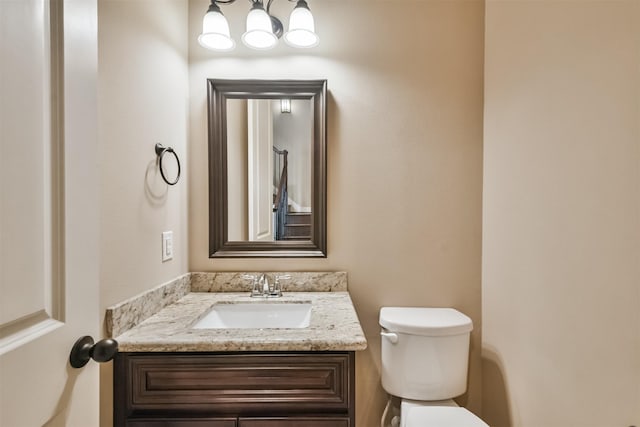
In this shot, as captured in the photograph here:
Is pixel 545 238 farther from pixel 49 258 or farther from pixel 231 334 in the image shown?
pixel 49 258

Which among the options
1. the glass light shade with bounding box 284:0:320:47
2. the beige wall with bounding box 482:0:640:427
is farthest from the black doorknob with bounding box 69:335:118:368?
the glass light shade with bounding box 284:0:320:47

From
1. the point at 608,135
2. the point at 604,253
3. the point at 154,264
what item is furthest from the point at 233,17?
the point at 604,253

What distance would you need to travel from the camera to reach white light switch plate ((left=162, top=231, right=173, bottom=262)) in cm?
139

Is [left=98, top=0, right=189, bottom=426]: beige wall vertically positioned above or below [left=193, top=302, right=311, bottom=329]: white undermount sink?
above

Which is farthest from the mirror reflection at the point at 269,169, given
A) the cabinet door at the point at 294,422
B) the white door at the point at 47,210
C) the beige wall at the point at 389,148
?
the white door at the point at 47,210

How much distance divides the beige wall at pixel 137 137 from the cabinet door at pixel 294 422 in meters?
0.42

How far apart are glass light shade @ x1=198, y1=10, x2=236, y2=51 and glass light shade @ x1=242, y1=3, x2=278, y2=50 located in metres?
0.08

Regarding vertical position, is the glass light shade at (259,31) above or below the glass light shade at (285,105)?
above

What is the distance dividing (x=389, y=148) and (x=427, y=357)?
0.94m

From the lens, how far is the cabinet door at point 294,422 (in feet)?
3.40

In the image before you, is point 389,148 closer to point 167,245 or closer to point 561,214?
point 561,214

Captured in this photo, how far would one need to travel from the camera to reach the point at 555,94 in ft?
3.88

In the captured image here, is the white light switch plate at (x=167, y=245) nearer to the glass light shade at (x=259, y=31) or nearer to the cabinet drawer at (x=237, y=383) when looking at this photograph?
the cabinet drawer at (x=237, y=383)

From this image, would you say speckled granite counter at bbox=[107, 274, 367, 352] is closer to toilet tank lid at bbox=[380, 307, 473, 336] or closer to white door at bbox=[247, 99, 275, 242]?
toilet tank lid at bbox=[380, 307, 473, 336]
